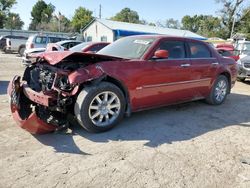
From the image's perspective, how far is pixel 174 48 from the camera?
5.40m

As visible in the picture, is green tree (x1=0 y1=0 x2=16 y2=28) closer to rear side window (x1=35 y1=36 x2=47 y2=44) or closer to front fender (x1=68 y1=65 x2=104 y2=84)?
rear side window (x1=35 y1=36 x2=47 y2=44)

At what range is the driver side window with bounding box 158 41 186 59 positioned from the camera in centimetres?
517

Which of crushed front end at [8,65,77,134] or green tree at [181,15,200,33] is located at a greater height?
green tree at [181,15,200,33]

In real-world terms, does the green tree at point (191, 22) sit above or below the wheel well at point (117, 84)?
above

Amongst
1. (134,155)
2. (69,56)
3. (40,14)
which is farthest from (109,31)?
(40,14)

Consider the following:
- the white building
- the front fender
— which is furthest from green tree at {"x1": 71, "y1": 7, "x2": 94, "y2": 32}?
the front fender

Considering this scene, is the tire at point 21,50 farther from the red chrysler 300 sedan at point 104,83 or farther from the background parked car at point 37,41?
the red chrysler 300 sedan at point 104,83

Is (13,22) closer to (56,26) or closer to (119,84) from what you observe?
(56,26)

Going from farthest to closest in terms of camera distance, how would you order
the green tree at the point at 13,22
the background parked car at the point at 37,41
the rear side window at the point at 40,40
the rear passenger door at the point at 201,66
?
1. the green tree at the point at 13,22
2. the rear side window at the point at 40,40
3. the background parked car at the point at 37,41
4. the rear passenger door at the point at 201,66

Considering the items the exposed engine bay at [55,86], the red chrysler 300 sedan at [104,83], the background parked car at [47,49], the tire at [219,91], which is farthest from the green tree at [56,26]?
the exposed engine bay at [55,86]

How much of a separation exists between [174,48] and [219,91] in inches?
77.7

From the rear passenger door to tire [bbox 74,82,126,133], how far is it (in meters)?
2.04

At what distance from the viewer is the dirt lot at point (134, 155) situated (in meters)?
3.05

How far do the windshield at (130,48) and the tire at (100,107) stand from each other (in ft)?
2.94
